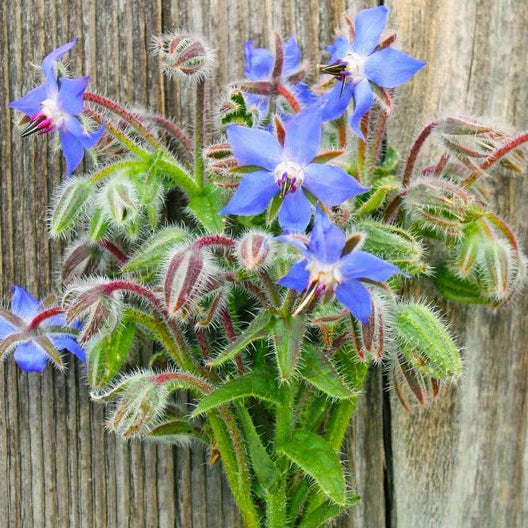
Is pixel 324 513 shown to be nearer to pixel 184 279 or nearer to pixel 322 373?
pixel 322 373

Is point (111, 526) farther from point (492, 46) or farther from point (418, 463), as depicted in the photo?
point (492, 46)

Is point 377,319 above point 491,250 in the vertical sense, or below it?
below

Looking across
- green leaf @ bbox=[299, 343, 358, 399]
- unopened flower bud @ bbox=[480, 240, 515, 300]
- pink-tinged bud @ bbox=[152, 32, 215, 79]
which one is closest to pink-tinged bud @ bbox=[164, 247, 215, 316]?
green leaf @ bbox=[299, 343, 358, 399]

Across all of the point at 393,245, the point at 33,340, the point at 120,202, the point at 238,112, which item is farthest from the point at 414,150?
the point at 33,340

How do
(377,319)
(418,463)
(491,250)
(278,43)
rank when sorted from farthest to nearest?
(418,463), (491,250), (278,43), (377,319)

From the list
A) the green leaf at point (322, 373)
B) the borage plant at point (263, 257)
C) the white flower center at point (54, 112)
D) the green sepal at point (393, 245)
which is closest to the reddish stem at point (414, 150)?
the borage plant at point (263, 257)

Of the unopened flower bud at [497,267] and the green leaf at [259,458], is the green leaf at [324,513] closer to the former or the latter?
the green leaf at [259,458]

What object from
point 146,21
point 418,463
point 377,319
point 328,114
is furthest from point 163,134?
point 418,463
